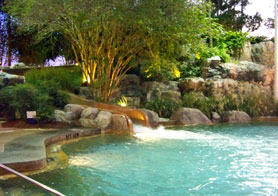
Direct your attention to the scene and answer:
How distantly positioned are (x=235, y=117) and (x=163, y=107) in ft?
8.63

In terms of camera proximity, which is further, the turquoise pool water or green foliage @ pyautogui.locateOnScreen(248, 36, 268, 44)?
green foliage @ pyautogui.locateOnScreen(248, 36, 268, 44)

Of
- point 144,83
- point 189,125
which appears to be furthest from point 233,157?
point 144,83

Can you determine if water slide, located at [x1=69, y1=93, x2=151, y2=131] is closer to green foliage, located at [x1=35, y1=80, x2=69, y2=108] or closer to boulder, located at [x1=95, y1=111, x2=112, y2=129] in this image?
boulder, located at [x1=95, y1=111, x2=112, y2=129]

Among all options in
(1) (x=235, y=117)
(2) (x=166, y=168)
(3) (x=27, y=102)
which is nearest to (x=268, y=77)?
(1) (x=235, y=117)

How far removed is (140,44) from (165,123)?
112 inches

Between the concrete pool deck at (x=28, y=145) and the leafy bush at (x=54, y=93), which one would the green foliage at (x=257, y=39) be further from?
the concrete pool deck at (x=28, y=145)

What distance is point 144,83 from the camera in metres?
14.9

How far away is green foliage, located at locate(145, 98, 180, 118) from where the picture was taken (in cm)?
1212

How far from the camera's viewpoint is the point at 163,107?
12.1 m

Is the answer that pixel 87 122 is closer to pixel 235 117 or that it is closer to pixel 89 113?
pixel 89 113

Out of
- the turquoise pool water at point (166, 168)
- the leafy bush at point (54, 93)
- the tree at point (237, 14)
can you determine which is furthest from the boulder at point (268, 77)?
the tree at point (237, 14)

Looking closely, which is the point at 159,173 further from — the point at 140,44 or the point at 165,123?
the point at 140,44

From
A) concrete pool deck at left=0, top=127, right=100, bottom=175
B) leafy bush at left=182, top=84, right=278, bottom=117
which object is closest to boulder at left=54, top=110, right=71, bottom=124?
concrete pool deck at left=0, top=127, right=100, bottom=175

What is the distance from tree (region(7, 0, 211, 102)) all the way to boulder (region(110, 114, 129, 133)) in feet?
8.25
